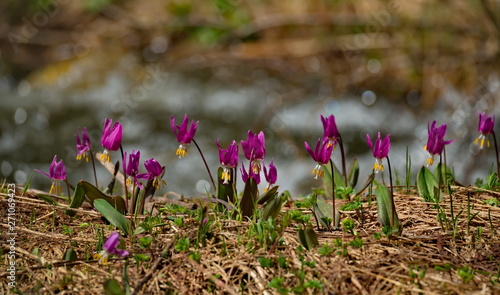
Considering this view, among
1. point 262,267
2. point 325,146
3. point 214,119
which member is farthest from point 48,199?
point 214,119

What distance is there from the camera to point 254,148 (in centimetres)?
226

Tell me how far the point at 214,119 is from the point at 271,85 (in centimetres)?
73

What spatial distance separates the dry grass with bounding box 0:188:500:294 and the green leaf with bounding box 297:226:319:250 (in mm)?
24

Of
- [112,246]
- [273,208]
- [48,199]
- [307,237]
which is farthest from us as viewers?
[48,199]

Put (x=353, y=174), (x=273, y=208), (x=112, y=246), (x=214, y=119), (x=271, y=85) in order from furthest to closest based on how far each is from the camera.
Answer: (x=271, y=85) < (x=214, y=119) < (x=353, y=174) < (x=273, y=208) < (x=112, y=246)

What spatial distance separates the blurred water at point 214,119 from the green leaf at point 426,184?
8.32ft

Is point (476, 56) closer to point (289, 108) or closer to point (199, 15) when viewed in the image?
point (289, 108)

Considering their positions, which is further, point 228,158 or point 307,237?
point 228,158

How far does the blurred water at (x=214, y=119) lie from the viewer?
5.46 m

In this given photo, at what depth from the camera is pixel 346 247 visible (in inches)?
78.7

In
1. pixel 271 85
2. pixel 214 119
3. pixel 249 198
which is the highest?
pixel 271 85

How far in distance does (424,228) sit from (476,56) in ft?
13.8

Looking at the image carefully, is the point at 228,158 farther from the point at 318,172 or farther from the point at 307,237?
the point at 307,237

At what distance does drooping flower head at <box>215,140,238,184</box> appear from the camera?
7.45 feet
